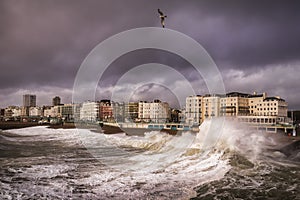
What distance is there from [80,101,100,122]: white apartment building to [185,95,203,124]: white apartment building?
202 feet

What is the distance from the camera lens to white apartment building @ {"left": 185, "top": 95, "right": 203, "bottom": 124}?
95062 millimetres

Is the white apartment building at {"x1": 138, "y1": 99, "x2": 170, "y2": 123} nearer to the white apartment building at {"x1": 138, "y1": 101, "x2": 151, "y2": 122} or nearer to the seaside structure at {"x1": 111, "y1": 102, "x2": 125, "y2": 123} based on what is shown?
the white apartment building at {"x1": 138, "y1": 101, "x2": 151, "y2": 122}

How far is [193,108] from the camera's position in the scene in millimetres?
97250

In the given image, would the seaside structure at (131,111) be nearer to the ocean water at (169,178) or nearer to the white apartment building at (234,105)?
the white apartment building at (234,105)

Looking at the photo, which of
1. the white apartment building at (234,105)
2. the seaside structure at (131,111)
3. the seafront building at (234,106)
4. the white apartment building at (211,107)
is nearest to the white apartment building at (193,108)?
the seafront building at (234,106)

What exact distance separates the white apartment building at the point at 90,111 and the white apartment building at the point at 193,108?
61.6 m

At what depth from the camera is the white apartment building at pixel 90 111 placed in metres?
146

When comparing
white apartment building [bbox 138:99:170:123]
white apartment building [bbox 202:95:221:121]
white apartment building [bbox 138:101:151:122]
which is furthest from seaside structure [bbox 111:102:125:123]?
white apartment building [bbox 202:95:221:121]

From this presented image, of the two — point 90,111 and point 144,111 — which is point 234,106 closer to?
point 144,111

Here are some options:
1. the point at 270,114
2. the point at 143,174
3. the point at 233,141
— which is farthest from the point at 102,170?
the point at 270,114

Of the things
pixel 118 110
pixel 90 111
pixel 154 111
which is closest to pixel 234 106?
pixel 154 111

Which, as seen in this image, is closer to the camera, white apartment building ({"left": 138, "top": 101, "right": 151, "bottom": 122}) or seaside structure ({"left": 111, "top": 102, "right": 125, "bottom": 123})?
white apartment building ({"left": 138, "top": 101, "right": 151, "bottom": 122})

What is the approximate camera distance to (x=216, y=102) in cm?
9375

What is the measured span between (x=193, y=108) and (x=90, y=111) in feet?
256
